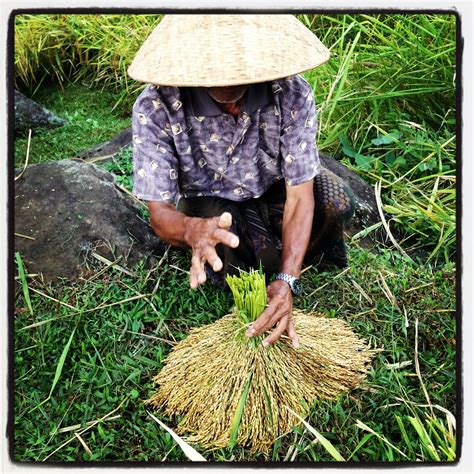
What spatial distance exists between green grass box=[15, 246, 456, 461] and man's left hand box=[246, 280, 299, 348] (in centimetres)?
28

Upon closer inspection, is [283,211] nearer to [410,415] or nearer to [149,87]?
[149,87]

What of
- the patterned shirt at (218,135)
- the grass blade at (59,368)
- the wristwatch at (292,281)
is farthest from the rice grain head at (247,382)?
the patterned shirt at (218,135)

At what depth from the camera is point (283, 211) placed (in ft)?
8.77

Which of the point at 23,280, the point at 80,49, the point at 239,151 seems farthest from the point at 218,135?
the point at 80,49

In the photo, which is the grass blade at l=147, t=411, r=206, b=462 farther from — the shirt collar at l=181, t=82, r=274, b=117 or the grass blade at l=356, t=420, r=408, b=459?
the shirt collar at l=181, t=82, r=274, b=117

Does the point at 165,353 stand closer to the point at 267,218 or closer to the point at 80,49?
the point at 267,218

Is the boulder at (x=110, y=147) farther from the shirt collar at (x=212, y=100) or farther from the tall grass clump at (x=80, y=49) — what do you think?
the shirt collar at (x=212, y=100)

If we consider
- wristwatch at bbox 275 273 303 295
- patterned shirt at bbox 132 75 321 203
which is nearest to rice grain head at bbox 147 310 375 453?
wristwatch at bbox 275 273 303 295

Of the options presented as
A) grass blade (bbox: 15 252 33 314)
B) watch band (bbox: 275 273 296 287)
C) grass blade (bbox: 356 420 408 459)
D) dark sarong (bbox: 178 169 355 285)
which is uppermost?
watch band (bbox: 275 273 296 287)

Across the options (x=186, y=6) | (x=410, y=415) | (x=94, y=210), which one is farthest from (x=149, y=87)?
(x=410, y=415)

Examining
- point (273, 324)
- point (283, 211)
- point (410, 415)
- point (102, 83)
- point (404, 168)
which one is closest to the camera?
point (273, 324)

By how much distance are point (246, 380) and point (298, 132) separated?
0.88 metres

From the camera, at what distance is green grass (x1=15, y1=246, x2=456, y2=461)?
214 centimetres

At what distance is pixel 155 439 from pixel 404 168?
1.84 metres
